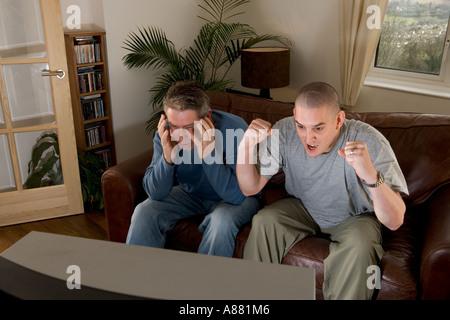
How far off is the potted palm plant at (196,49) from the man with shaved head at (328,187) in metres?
1.51

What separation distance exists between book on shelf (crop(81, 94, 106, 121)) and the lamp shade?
43.5 inches

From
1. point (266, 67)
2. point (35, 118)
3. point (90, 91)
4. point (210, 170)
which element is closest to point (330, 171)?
point (210, 170)

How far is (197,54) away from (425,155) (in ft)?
6.67

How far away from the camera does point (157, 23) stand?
349 centimetres

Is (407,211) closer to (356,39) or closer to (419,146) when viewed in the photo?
(419,146)

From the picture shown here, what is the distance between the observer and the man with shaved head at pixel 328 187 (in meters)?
1.63

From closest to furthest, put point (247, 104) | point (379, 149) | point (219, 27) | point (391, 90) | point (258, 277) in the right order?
point (258, 277) → point (379, 149) → point (247, 104) → point (391, 90) → point (219, 27)

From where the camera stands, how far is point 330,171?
5.96 ft

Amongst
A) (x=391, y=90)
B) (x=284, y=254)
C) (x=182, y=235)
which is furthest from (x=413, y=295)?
(x=391, y=90)

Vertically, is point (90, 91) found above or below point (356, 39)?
below

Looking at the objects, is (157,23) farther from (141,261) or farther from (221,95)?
(141,261)

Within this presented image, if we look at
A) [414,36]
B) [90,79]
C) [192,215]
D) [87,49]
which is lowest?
[192,215]

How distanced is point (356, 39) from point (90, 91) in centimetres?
190

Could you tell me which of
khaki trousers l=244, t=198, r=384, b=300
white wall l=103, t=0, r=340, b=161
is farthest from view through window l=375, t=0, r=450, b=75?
khaki trousers l=244, t=198, r=384, b=300
